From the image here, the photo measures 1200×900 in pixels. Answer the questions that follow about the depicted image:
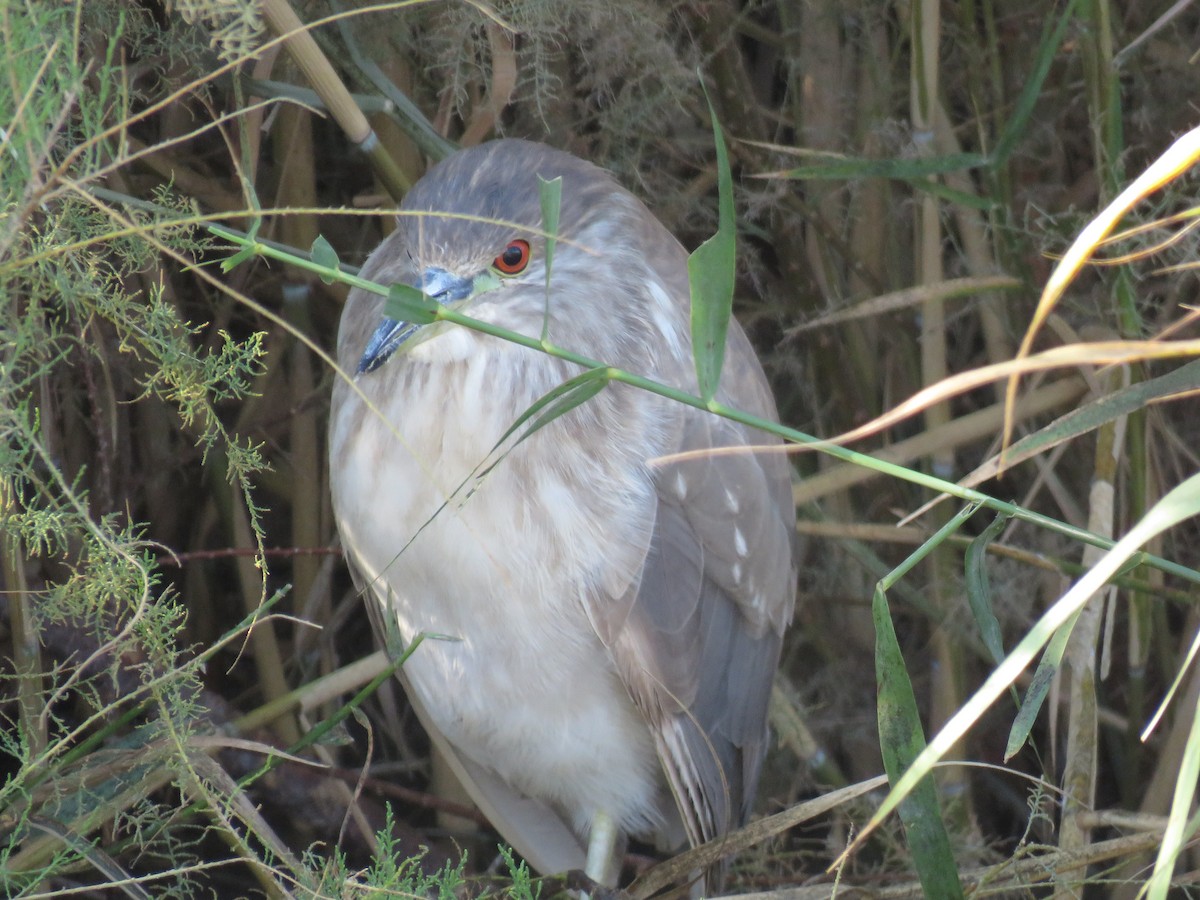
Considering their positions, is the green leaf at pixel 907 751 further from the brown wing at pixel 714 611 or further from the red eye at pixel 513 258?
the red eye at pixel 513 258

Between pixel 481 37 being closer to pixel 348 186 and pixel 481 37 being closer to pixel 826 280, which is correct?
pixel 348 186

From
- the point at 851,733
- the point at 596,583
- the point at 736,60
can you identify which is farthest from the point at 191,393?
the point at 851,733

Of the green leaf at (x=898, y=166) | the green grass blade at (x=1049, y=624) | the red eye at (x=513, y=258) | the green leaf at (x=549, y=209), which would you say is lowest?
the green grass blade at (x=1049, y=624)

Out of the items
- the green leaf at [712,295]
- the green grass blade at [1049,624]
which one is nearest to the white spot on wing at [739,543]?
the green leaf at [712,295]

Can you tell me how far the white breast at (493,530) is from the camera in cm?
169

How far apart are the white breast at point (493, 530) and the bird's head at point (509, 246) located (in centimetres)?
8

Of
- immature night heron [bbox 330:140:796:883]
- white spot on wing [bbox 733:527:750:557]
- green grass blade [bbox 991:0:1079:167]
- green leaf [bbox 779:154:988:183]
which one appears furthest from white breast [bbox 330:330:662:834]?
green grass blade [bbox 991:0:1079:167]

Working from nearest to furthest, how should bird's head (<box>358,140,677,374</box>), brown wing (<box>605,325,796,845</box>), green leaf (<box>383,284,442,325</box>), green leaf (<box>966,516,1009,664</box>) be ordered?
green leaf (<box>383,284,442,325</box>), green leaf (<box>966,516,1009,664</box>), bird's head (<box>358,140,677,374</box>), brown wing (<box>605,325,796,845</box>)

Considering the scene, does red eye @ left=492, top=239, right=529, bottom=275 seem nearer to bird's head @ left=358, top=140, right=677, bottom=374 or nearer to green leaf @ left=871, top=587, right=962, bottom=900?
bird's head @ left=358, top=140, right=677, bottom=374

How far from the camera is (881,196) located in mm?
2408

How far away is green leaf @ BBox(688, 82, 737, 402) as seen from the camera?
3.44ft

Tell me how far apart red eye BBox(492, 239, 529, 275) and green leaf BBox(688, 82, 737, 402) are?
600 millimetres

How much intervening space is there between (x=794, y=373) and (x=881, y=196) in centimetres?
34

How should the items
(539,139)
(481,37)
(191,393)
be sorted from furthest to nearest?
(539,139) < (481,37) < (191,393)
